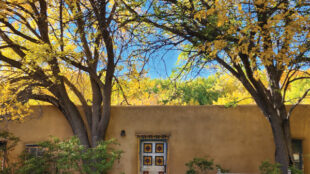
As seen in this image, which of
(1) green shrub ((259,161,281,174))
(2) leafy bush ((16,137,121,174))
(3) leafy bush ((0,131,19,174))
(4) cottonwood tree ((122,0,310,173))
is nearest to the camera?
(4) cottonwood tree ((122,0,310,173))

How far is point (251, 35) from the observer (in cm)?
740

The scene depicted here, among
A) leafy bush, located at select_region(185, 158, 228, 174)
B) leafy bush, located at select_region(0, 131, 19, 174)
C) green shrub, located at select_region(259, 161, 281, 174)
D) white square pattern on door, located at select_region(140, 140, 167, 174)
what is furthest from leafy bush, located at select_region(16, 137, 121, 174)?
green shrub, located at select_region(259, 161, 281, 174)

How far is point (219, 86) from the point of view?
2202 centimetres

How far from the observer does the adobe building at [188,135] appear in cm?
1033

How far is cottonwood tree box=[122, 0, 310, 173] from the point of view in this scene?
20.7 ft

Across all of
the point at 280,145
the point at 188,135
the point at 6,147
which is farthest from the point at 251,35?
the point at 6,147

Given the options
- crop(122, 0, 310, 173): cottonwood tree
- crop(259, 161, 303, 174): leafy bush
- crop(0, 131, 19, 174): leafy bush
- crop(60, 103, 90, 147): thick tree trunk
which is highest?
crop(122, 0, 310, 173): cottonwood tree

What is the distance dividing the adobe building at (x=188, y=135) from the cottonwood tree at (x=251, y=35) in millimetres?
1243

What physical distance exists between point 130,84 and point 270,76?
498cm

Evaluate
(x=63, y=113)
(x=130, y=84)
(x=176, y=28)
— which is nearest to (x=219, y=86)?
(x=130, y=84)

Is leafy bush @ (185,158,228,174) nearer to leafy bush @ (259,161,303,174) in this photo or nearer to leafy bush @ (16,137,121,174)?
leafy bush @ (259,161,303,174)

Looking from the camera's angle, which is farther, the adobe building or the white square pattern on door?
the white square pattern on door

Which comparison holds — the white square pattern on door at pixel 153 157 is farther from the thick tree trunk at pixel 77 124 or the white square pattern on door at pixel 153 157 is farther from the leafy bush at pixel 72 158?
the leafy bush at pixel 72 158

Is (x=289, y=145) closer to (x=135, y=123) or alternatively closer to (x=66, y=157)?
(x=135, y=123)
